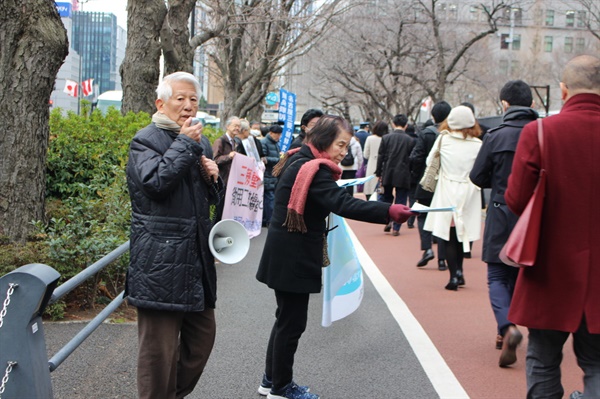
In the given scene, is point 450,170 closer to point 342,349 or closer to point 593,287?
point 342,349

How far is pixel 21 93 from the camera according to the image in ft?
23.5

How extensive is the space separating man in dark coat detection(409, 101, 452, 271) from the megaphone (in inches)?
192

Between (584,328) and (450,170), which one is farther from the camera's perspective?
(450,170)

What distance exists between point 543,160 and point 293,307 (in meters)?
1.78

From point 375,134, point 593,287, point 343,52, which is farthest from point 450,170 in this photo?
point 343,52

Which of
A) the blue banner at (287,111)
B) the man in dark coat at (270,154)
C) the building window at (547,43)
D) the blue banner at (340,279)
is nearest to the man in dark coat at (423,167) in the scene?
the blue banner at (340,279)

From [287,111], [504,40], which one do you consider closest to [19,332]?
[287,111]

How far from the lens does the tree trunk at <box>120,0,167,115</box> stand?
38.0 ft

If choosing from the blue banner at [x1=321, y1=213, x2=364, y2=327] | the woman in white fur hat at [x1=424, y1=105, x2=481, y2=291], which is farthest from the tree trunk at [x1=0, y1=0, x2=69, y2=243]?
the woman in white fur hat at [x1=424, y1=105, x2=481, y2=291]

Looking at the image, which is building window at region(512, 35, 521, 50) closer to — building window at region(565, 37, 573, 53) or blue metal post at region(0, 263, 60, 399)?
building window at region(565, 37, 573, 53)

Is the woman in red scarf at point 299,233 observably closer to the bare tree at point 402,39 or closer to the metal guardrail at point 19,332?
the metal guardrail at point 19,332

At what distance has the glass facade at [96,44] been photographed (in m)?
102

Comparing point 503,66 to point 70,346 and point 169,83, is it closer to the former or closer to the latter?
point 169,83

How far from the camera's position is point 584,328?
3453mm
